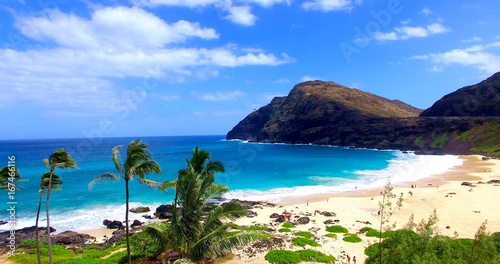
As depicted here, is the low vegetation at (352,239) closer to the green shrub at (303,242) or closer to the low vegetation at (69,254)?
the green shrub at (303,242)

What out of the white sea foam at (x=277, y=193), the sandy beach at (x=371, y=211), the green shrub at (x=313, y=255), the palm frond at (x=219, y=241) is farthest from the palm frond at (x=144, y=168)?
the white sea foam at (x=277, y=193)

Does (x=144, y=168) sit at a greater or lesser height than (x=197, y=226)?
greater

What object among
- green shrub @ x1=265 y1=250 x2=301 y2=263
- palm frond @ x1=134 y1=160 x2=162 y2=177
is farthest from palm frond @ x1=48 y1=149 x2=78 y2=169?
green shrub @ x1=265 y1=250 x2=301 y2=263

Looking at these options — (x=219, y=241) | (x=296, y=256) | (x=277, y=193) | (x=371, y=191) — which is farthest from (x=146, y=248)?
(x=371, y=191)

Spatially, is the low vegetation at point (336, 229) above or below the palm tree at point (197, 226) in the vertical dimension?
below

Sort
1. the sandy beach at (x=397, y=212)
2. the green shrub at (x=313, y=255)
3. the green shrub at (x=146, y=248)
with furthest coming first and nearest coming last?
1. the sandy beach at (x=397, y=212)
2. the green shrub at (x=313, y=255)
3. the green shrub at (x=146, y=248)

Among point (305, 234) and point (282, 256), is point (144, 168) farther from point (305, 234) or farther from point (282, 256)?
point (305, 234)

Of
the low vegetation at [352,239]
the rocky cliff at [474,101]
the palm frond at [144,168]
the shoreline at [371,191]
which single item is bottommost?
the shoreline at [371,191]
